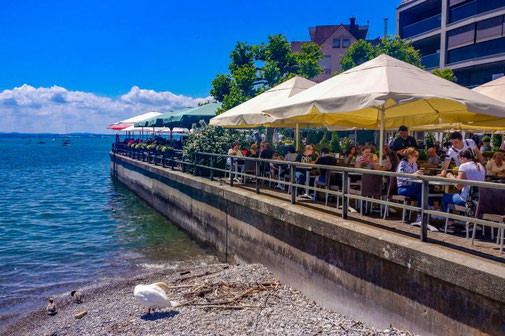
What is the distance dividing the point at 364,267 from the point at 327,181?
262cm

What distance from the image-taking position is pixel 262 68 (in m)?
30.9

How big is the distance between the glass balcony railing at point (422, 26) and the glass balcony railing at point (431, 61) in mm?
2502

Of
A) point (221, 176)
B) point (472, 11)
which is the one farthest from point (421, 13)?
point (221, 176)

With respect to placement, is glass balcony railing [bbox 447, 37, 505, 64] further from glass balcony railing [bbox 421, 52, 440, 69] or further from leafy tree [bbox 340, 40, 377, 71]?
leafy tree [bbox 340, 40, 377, 71]

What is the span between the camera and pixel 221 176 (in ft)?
47.3

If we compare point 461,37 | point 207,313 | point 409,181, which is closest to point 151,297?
point 207,313

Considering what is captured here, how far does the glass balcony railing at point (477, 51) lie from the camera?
32.3 meters

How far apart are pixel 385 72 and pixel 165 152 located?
46.8 ft

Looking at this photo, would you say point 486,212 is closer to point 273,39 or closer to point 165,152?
point 165,152

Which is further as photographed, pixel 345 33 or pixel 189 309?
pixel 345 33

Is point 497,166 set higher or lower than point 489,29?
lower

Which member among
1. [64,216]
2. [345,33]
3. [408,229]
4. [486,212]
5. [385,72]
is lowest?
[64,216]

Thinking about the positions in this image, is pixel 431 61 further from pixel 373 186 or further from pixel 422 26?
pixel 373 186

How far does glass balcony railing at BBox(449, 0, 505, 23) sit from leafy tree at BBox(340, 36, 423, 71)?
165 inches
